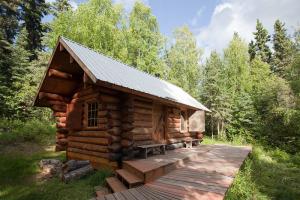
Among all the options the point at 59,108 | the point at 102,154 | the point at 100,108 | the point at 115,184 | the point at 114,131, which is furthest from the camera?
the point at 59,108

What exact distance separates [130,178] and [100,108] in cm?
355

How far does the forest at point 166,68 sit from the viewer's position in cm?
1844

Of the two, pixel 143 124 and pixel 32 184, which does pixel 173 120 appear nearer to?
pixel 143 124

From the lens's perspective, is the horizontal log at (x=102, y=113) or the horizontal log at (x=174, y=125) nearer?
the horizontal log at (x=102, y=113)

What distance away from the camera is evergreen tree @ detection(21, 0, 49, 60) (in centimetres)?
2838

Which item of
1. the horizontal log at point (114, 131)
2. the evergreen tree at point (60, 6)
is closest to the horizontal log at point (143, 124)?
the horizontal log at point (114, 131)

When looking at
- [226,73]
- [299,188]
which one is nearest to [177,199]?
[299,188]

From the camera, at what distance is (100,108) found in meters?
9.05

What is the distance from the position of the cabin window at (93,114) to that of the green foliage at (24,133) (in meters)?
6.18

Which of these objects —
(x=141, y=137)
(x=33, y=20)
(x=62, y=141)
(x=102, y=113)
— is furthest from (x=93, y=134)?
(x=33, y=20)

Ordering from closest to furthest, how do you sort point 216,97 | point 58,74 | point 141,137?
point 141,137 → point 58,74 → point 216,97

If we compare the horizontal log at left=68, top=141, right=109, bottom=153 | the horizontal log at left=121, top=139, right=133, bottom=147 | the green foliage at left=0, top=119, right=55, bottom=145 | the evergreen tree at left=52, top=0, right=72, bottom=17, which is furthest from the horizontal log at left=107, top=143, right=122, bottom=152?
the evergreen tree at left=52, top=0, right=72, bottom=17

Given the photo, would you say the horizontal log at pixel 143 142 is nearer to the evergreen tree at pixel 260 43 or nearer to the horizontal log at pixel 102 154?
the horizontal log at pixel 102 154

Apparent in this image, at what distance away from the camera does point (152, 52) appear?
96.3 ft
